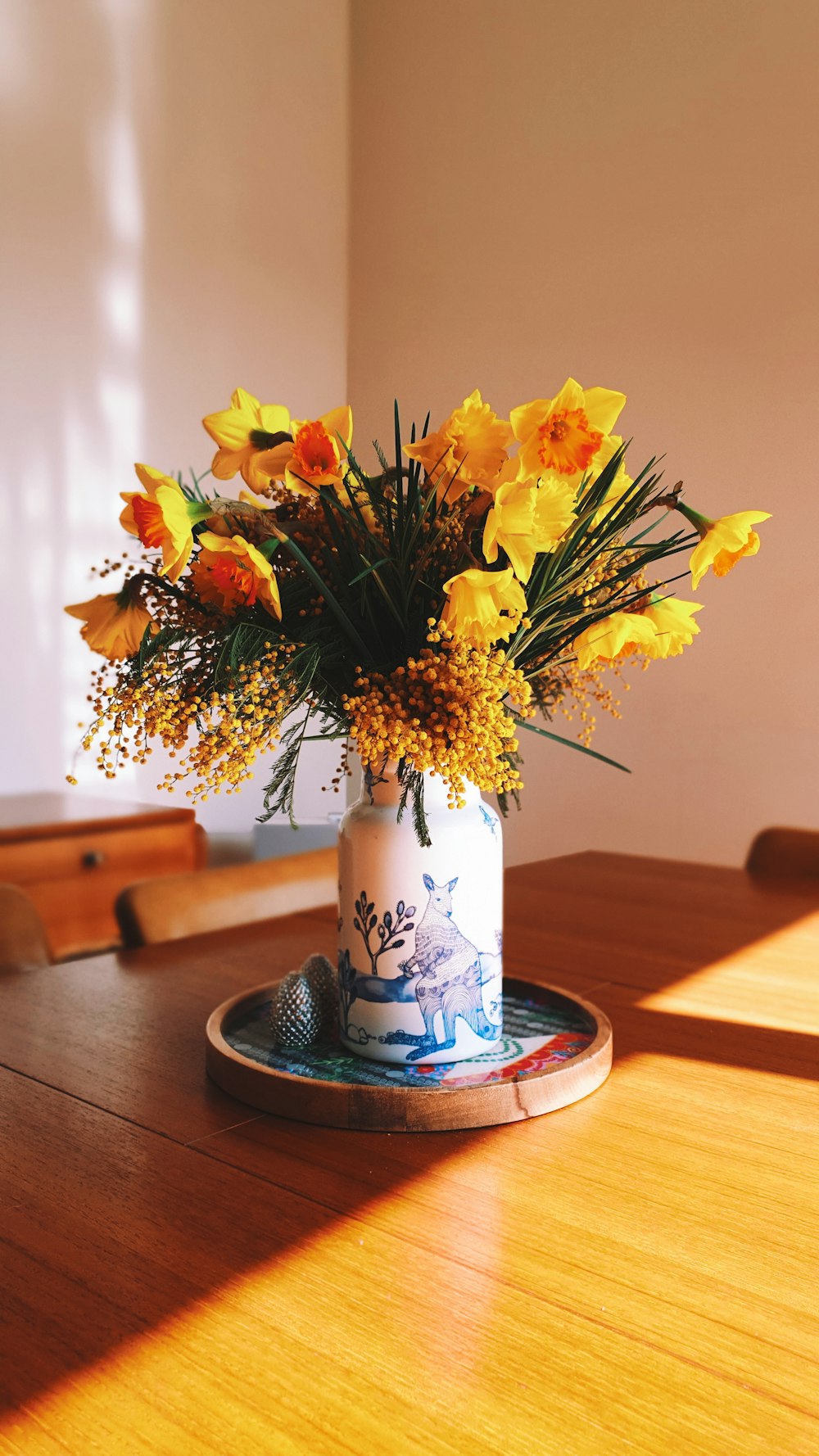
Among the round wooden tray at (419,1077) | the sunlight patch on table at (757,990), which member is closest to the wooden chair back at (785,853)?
the sunlight patch on table at (757,990)

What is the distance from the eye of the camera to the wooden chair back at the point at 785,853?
197cm

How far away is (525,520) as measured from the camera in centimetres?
79

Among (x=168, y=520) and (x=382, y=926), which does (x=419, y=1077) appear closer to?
(x=382, y=926)

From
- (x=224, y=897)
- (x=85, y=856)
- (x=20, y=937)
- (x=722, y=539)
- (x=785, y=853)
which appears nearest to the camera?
(x=722, y=539)

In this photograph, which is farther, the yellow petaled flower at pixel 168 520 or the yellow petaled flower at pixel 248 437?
the yellow petaled flower at pixel 248 437

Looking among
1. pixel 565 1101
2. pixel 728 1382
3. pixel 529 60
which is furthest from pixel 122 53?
pixel 728 1382

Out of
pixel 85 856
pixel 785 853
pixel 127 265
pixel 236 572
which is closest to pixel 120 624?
pixel 236 572

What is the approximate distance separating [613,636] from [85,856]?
7.31 feet

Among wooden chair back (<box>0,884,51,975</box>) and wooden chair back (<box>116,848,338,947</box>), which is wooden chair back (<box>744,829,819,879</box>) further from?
wooden chair back (<box>0,884,51,975</box>)

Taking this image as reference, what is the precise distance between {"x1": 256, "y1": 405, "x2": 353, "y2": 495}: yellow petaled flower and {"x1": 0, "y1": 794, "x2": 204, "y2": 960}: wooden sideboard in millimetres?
1991

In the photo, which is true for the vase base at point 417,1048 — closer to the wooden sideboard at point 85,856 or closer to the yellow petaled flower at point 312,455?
the yellow petaled flower at point 312,455

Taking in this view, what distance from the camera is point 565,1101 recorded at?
888 mm

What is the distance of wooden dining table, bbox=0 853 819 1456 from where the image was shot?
1.72 ft

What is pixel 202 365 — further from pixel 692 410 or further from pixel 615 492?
pixel 615 492
